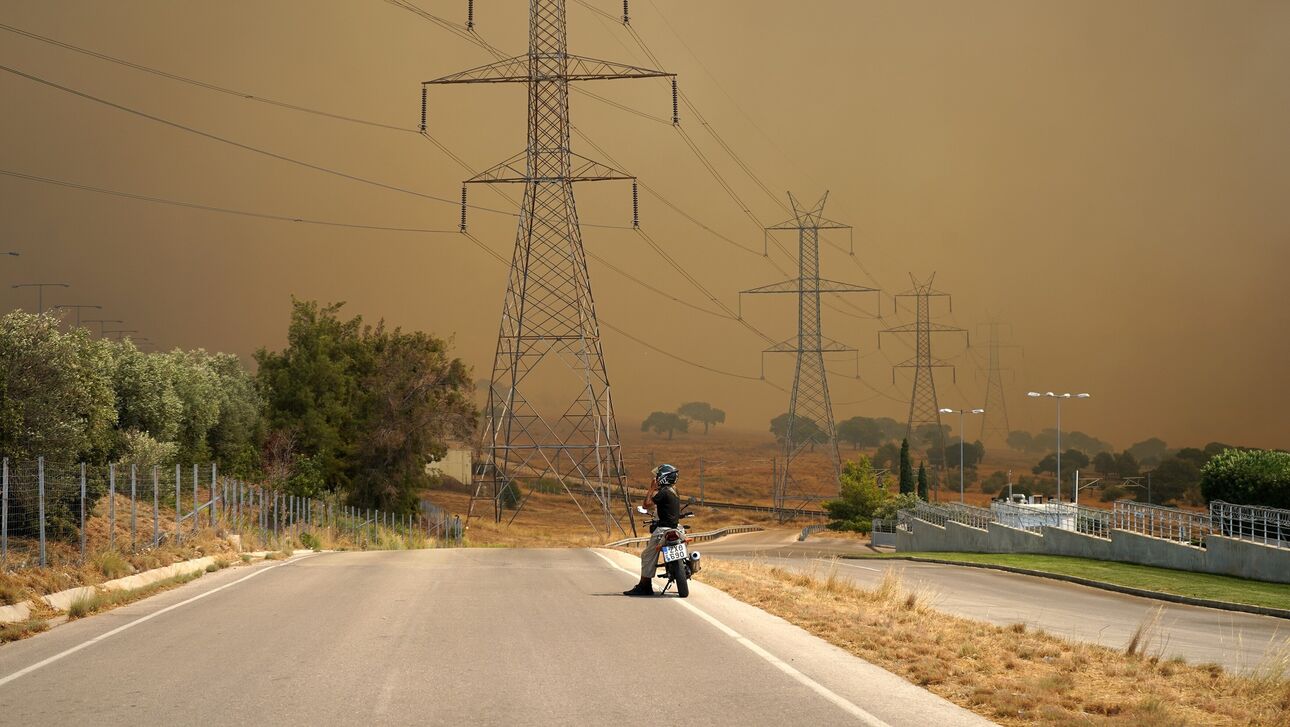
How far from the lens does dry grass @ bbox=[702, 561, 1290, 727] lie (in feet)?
32.8

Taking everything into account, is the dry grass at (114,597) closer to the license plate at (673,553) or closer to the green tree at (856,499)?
the license plate at (673,553)

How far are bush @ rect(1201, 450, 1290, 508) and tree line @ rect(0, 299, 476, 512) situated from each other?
40.4 m

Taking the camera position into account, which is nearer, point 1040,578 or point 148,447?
point 1040,578

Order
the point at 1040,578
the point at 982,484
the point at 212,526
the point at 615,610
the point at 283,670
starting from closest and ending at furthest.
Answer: the point at 283,670 < the point at 615,610 < the point at 212,526 < the point at 1040,578 < the point at 982,484

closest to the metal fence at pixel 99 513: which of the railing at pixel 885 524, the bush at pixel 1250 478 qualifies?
the bush at pixel 1250 478

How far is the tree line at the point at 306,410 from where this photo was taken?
162ft

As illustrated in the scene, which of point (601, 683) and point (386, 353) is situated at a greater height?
point (386, 353)

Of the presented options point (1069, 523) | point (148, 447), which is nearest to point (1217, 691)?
point (148, 447)

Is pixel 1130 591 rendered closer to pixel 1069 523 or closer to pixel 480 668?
pixel 480 668

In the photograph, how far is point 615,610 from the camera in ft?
55.8

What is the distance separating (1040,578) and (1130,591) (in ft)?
19.6

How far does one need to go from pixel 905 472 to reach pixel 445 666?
325 feet

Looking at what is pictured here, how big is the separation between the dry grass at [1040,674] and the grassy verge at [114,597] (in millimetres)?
9215

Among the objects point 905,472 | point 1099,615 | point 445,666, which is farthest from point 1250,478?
point 905,472
